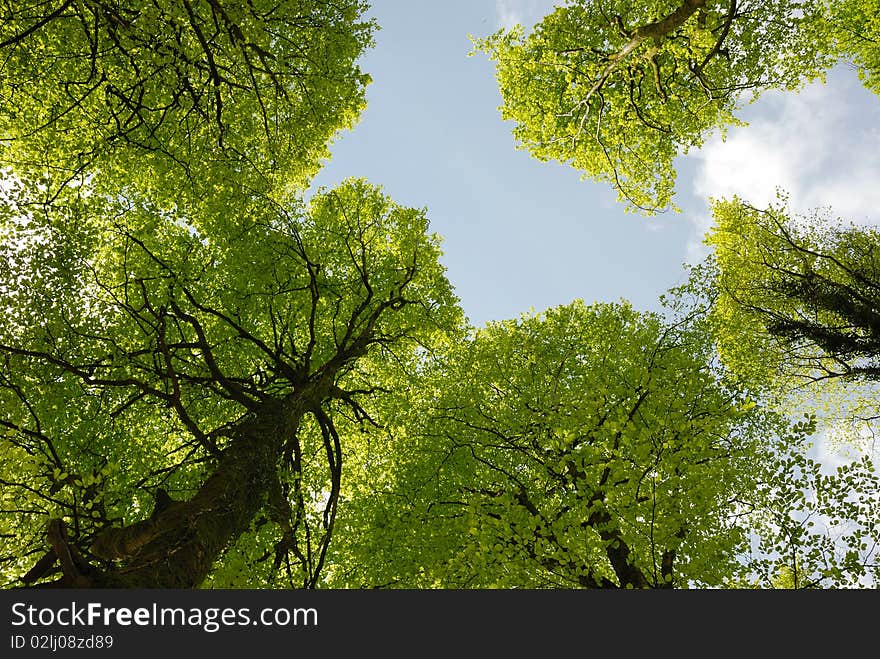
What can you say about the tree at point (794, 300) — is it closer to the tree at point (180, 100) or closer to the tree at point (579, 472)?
the tree at point (579, 472)

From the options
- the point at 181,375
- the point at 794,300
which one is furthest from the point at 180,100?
the point at 794,300

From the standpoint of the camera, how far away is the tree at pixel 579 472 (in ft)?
22.9

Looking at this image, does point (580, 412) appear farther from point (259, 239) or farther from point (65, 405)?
point (65, 405)

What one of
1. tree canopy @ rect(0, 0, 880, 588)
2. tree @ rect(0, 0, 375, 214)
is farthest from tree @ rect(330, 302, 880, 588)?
tree @ rect(0, 0, 375, 214)

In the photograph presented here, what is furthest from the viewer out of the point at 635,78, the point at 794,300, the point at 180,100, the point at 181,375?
the point at 794,300

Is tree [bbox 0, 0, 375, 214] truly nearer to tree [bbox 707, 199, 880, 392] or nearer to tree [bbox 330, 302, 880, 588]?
tree [bbox 330, 302, 880, 588]

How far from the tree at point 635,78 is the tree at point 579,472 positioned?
4.66 meters

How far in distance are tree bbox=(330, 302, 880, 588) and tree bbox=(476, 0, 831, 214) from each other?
15.3 ft

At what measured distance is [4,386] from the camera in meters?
7.45

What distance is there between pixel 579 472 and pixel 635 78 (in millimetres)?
9439

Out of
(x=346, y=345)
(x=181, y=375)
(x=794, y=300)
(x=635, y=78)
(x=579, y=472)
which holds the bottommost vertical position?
(x=579, y=472)

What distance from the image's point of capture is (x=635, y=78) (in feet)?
38.2

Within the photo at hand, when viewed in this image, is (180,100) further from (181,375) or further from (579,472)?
(579,472)

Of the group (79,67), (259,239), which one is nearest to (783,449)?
(259,239)
